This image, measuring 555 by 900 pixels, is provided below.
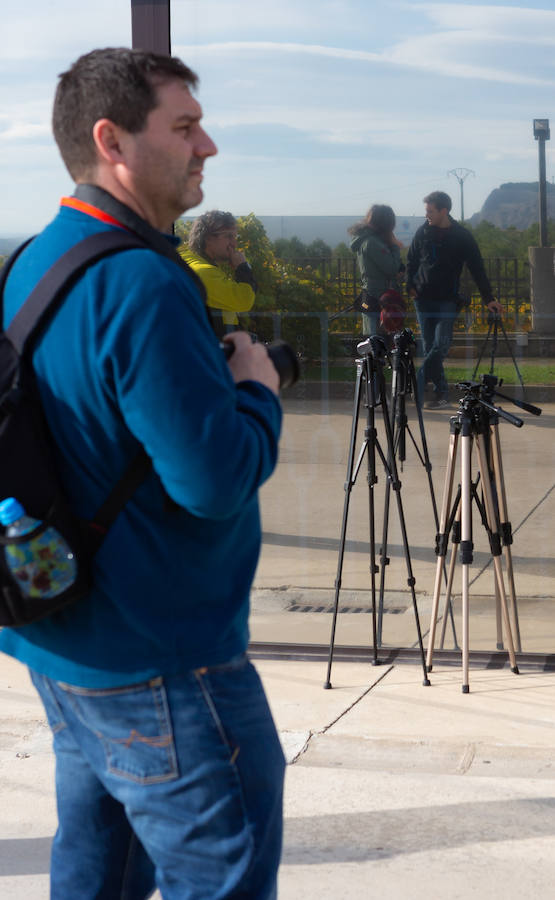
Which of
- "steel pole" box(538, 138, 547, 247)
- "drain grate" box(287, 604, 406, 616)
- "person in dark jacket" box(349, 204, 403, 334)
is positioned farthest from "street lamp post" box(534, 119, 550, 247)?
"drain grate" box(287, 604, 406, 616)

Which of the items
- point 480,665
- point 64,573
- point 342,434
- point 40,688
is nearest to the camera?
point 64,573

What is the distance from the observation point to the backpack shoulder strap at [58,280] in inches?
66.8

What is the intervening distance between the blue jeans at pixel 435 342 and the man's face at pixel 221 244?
917 millimetres

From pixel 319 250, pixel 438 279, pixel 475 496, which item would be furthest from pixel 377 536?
pixel 319 250

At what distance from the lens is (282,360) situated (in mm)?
1938

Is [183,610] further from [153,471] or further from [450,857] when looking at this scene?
[450,857]

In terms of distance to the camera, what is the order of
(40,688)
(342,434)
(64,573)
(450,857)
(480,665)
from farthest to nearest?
(342,434) < (480,665) < (450,857) < (40,688) < (64,573)

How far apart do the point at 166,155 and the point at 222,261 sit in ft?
12.5

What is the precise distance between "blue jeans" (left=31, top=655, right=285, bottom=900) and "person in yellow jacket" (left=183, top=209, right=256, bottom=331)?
3.84 m

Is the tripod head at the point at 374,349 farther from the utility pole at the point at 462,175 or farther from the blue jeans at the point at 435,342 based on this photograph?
the utility pole at the point at 462,175

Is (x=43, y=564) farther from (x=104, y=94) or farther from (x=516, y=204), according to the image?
(x=516, y=204)

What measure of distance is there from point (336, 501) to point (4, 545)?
4050mm

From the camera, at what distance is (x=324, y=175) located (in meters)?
5.55

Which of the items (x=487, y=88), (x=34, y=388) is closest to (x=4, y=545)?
(x=34, y=388)
